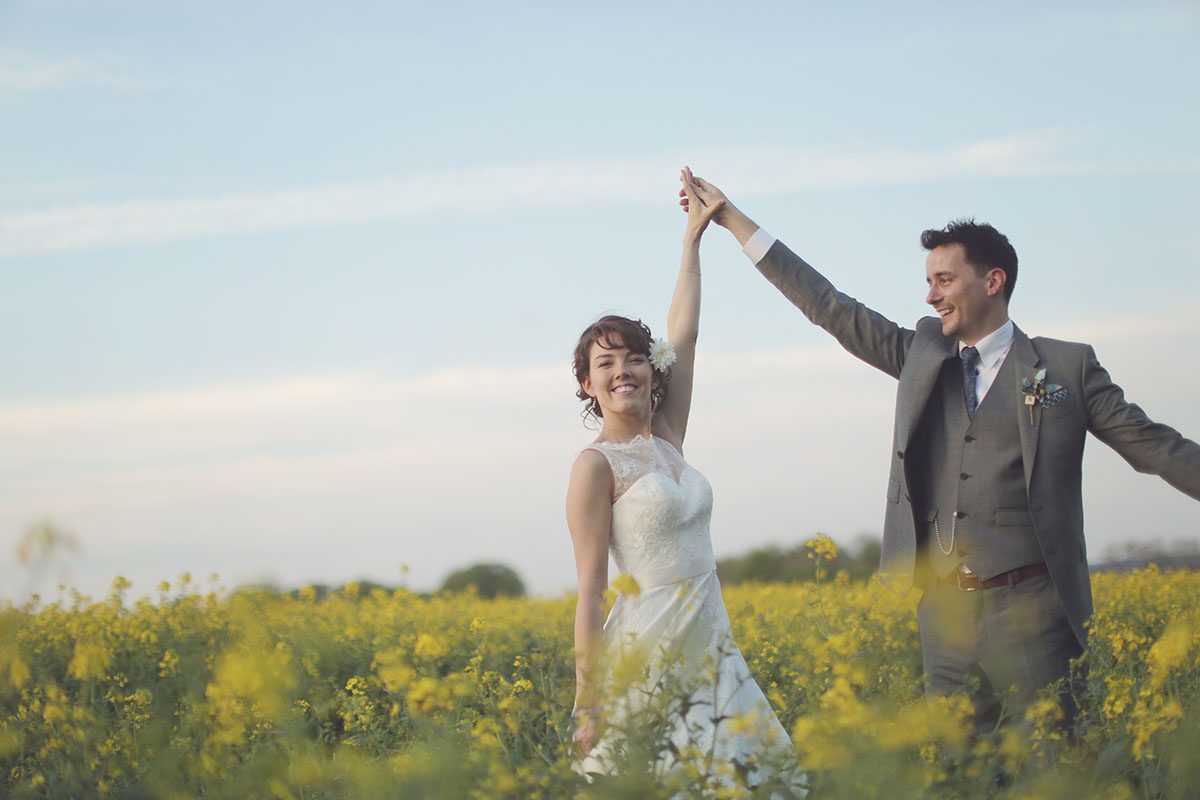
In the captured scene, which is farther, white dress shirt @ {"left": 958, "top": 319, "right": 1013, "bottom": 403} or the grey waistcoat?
white dress shirt @ {"left": 958, "top": 319, "right": 1013, "bottom": 403}

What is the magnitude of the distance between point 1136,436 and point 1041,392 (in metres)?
0.38

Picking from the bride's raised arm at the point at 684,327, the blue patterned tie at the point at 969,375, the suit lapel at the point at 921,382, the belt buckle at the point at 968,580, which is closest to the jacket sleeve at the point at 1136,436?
the blue patterned tie at the point at 969,375

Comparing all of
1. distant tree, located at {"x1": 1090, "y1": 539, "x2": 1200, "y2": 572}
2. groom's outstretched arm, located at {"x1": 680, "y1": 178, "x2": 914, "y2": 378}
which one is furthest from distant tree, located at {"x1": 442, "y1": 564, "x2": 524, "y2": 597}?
groom's outstretched arm, located at {"x1": 680, "y1": 178, "x2": 914, "y2": 378}

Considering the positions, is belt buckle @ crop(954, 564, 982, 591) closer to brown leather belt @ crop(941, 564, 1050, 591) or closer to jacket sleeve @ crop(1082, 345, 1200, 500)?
brown leather belt @ crop(941, 564, 1050, 591)

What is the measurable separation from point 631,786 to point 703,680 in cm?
36

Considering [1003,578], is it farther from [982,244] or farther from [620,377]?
[620,377]

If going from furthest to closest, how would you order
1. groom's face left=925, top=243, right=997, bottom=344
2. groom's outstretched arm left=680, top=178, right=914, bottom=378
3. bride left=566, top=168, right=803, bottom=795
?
groom's outstretched arm left=680, top=178, right=914, bottom=378
groom's face left=925, top=243, right=997, bottom=344
bride left=566, top=168, right=803, bottom=795

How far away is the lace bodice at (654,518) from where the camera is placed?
12.8 ft

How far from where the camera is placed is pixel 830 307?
201 inches

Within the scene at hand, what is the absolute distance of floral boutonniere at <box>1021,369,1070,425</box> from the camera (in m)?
4.51

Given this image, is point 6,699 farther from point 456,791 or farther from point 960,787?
point 960,787

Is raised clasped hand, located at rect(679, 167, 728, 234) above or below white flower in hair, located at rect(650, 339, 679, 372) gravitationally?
above

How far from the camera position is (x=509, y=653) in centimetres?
695

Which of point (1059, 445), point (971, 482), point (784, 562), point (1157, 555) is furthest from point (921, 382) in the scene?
A: point (784, 562)
